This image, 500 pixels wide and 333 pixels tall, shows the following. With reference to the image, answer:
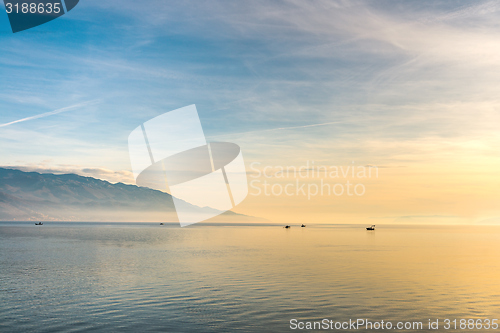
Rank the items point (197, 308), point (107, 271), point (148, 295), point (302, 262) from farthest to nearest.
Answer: point (302, 262)
point (107, 271)
point (148, 295)
point (197, 308)

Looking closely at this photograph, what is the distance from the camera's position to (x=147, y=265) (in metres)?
47.7

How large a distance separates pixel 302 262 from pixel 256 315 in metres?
28.9

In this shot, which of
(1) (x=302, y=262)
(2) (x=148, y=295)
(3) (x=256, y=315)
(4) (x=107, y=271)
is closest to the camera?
(3) (x=256, y=315)

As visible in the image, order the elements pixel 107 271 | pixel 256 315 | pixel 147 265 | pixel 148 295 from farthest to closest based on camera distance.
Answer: pixel 147 265 → pixel 107 271 → pixel 148 295 → pixel 256 315

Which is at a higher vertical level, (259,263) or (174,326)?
(174,326)

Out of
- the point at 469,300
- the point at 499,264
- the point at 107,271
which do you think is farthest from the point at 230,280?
the point at 499,264

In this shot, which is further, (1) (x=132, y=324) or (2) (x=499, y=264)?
(2) (x=499, y=264)

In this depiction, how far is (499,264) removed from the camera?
5400cm

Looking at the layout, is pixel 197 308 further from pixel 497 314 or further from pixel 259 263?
pixel 259 263

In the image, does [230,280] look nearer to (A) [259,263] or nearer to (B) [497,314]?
(A) [259,263]

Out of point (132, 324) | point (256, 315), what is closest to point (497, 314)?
point (256, 315)

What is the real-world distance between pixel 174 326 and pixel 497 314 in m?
22.8

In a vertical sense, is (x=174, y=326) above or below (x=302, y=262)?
above

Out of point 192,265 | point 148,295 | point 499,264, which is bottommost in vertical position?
point 499,264
